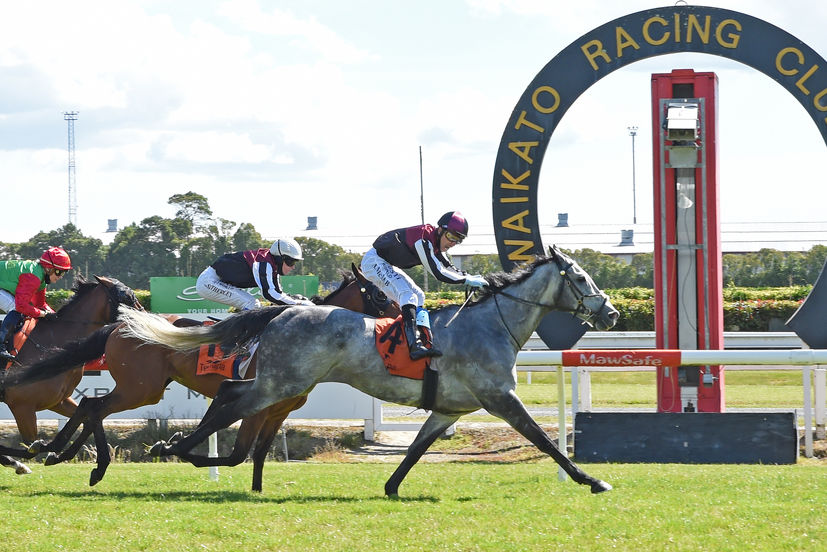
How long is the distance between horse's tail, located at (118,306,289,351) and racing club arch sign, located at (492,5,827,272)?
551 centimetres

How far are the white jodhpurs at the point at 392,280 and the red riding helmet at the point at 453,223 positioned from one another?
42cm

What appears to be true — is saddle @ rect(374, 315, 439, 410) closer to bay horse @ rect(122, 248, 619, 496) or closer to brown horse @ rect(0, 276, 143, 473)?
bay horse @ rect(122, 248, 619, 496)

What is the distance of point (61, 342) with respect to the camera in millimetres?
9359

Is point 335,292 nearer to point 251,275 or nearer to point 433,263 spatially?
point 251,275

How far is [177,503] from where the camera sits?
6.67 m

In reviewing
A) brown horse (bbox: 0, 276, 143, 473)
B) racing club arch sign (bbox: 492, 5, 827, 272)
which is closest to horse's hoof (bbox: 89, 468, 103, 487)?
brown horse (bbox: 0, 276, 143, 473)

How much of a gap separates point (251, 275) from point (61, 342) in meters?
1.83

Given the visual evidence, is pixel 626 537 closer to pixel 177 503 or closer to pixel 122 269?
pixel 177 503

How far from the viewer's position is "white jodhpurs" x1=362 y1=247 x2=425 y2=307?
7152 millimetres

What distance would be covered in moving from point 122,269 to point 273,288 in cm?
3407

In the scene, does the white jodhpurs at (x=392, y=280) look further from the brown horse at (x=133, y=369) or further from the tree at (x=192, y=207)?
the tree at (x=192, y=207)

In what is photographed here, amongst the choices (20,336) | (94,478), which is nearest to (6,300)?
(20,336)

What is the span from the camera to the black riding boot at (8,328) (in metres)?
9.10

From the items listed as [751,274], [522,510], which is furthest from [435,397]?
[751,274]
